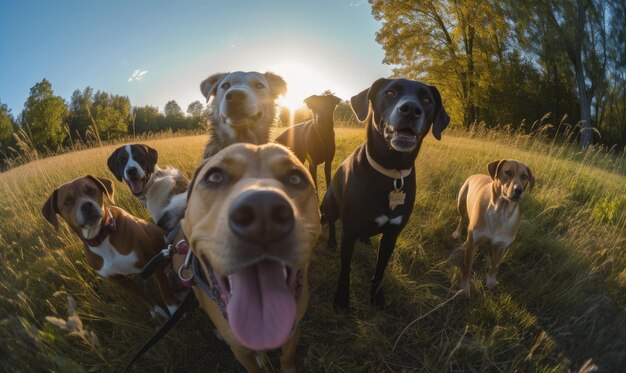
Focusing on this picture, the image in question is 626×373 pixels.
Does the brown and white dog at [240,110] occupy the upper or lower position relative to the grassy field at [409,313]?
upper

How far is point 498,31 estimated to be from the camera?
658 inches

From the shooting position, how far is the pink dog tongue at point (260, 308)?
1390 mm

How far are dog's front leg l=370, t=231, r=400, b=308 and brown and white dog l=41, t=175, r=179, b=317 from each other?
1955 millimetres

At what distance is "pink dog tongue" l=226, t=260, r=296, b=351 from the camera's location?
1390mm

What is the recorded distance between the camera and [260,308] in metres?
1.40

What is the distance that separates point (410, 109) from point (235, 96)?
1827 millimetres

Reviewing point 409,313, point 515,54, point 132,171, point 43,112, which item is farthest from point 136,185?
point 43,112

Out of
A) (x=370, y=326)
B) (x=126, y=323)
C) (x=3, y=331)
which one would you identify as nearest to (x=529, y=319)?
(x=370, y=326)

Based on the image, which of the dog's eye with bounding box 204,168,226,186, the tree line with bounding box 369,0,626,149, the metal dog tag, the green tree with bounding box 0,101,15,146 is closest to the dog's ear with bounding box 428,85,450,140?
the metal dog tag

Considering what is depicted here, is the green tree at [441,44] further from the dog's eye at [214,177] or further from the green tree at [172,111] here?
the green tree at [172,111]

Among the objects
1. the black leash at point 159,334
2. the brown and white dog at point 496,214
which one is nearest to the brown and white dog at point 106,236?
the black leash at point 159,334

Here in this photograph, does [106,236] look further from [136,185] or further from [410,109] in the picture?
[410,109]

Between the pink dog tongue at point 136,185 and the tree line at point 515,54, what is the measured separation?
18.0m

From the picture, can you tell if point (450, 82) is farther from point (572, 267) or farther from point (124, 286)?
point (124, 286)
